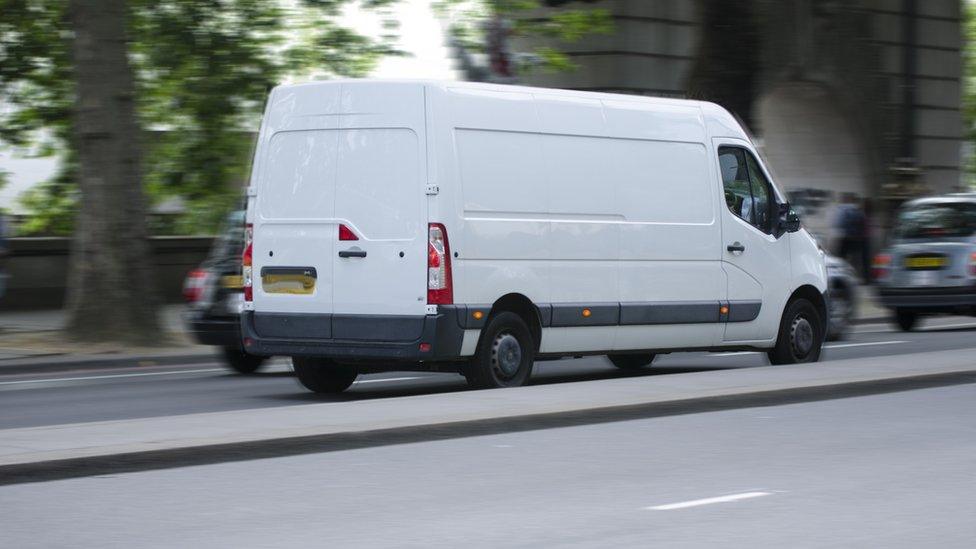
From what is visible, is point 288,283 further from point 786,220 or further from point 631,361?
point 786,220

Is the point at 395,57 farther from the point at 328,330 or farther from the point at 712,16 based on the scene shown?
the point at 328,330

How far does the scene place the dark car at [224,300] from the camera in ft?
49.4

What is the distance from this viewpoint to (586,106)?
13039mm

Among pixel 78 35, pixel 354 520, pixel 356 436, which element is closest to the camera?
pixel 354 520

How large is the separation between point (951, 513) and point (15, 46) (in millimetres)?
20166

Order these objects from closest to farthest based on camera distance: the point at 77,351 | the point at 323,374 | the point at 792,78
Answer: the point at 323,374
the point at 77,351
the point at 792,78

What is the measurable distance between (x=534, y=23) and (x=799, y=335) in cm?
1551

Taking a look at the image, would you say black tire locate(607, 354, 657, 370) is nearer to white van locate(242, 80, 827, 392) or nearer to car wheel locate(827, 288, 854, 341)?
white van locate(242, 80, 827, 392)

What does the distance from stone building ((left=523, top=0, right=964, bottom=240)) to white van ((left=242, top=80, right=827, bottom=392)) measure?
13.5m

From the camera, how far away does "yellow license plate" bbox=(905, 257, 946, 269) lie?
69.7ft

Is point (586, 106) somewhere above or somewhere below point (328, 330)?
above

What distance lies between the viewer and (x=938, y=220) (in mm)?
21359

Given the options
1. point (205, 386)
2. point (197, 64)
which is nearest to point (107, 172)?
point (205, 386)

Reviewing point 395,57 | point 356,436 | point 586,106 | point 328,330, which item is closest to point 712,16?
point 395,57
